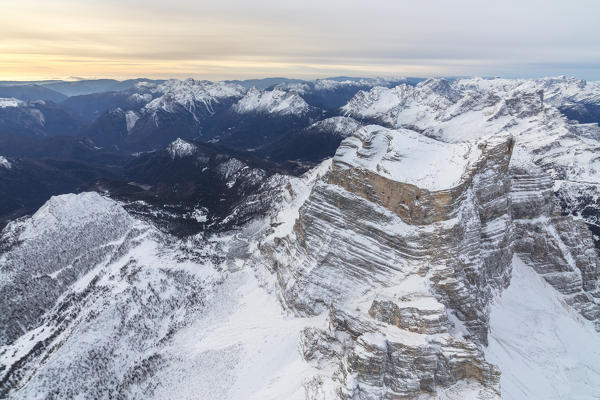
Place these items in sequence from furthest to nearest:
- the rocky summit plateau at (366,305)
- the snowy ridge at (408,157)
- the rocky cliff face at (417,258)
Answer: the snowy ridge at (408,157) → the rocky summit plateau at (366,305) → the rocky cliff face at (417,258)

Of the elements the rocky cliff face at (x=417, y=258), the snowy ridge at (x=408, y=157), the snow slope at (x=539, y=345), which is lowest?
the snow slope at (x=539, y=345)

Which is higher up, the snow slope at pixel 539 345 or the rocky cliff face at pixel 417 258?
the rocky cliff face at pixel 417 258

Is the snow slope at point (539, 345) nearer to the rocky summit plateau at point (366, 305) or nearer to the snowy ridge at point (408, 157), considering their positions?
the rocky summit plateau at point (366, 305)

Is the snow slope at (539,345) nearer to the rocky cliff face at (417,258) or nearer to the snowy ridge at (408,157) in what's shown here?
the rocky cliff face at (417,258)

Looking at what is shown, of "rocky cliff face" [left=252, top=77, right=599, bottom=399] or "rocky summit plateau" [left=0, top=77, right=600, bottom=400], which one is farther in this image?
"rocky summit plateau" [left=0, top=77, right=600, bottom=400]

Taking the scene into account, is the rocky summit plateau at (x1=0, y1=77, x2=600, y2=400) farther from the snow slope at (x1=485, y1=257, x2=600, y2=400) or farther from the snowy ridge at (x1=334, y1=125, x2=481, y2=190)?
the snowy ridge at (x1=334, y1=125, x2=481, y2=190)

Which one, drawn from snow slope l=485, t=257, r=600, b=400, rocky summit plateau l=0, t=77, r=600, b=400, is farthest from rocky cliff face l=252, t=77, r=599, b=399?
snow slope l=485, t=257, r=600, b=400

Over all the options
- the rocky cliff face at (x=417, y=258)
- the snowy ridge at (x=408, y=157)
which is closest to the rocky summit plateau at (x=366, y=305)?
the rocky cliff face at (x=417, y=258)

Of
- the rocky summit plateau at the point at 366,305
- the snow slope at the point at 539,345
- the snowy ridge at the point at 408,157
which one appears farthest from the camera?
the snowy ridge at the point at 408,157

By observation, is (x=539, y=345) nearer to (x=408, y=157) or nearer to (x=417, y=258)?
(x=417, y=258)

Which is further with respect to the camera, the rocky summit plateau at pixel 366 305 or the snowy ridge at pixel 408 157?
the snowy ridge at pixel 408 157

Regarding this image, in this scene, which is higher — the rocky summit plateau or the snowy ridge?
the snowy ridge

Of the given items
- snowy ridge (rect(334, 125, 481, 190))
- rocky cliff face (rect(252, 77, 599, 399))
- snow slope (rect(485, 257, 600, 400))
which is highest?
snowy ridge (rect(334, 125, 481, 190))
